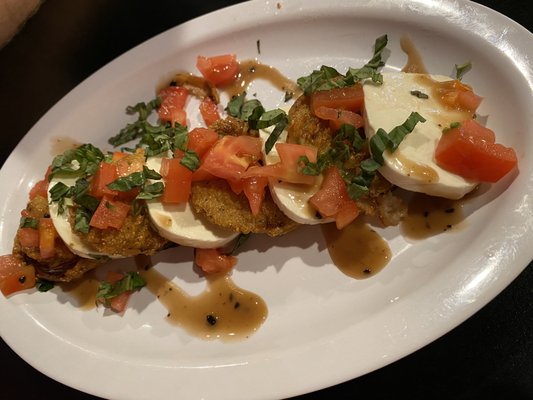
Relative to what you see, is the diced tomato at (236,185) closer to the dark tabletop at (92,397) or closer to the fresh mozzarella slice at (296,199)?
the fresh mozzarella slice at (296,199)

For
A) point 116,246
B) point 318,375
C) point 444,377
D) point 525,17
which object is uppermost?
point 525,17

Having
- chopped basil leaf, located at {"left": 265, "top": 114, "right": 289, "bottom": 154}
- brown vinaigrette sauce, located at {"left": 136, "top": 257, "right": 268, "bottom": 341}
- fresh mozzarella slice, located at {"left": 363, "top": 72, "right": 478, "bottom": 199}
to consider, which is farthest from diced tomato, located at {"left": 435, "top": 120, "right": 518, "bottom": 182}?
brown vinaigrette sauce, located at {"left": 136, "top": 257, "right": 268, "bottom": 341}

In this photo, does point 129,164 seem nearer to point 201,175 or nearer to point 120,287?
point 201,175

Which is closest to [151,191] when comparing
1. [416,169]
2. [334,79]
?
[334,79]

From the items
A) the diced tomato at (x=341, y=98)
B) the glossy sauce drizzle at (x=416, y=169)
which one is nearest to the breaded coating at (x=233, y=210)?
the diced tomato at (x=341, y=98)

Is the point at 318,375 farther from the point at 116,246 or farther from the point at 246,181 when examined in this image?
the point at 116,246

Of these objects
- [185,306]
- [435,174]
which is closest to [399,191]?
[435,174]
